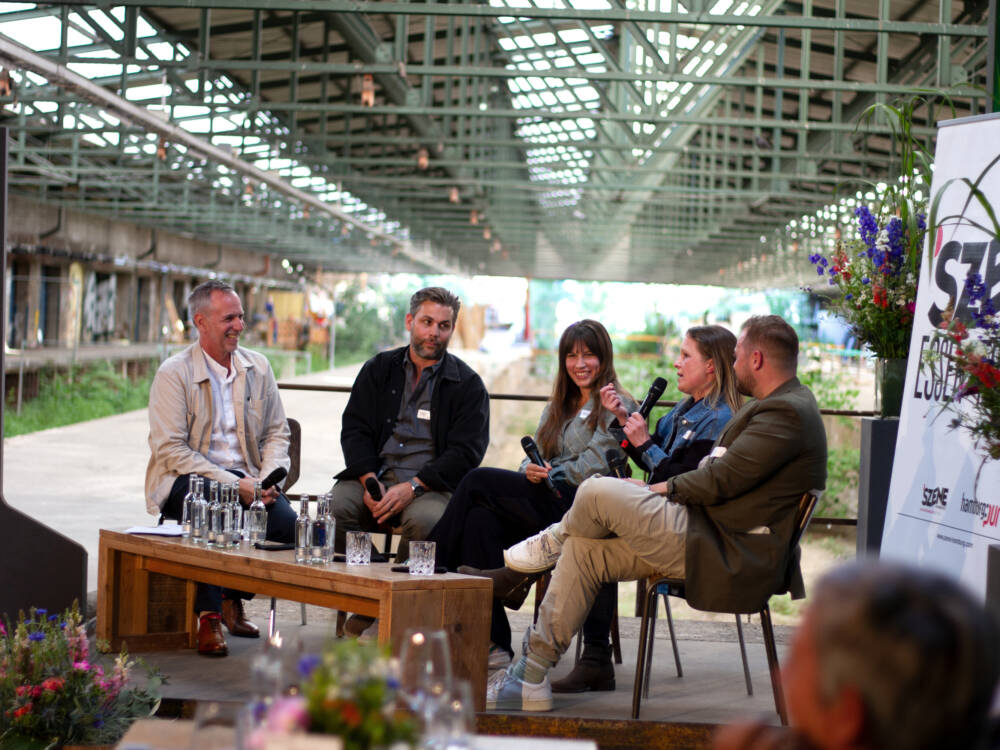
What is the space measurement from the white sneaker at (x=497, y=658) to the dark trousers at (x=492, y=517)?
0.07 m

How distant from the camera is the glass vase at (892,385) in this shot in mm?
4246

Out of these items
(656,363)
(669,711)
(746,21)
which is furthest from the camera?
(656,363)

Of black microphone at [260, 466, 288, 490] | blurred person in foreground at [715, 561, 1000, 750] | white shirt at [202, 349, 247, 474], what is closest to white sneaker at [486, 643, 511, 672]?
black microphone at [260, 466, 288, 490]

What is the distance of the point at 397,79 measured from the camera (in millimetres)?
12234

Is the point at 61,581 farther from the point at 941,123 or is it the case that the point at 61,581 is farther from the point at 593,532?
the point at 941,123

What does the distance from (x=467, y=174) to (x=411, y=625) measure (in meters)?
17.9

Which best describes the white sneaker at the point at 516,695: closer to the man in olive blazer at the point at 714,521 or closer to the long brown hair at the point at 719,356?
the man in olive blazer at the point at 714,521

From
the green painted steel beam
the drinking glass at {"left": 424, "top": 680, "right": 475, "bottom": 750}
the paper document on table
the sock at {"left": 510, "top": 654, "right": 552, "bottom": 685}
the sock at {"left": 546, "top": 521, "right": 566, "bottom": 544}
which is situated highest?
the green painted steel beam

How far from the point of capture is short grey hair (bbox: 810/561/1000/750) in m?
1.03

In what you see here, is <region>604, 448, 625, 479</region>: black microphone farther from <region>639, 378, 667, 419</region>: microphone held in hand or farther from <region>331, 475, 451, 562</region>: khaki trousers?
<region>331, 475, 451, 562</region>: khaki trousers

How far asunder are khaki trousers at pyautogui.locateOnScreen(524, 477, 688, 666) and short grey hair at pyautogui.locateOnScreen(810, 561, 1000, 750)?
7.46 ft

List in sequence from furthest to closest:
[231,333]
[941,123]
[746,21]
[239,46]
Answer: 1. [239,46]
2. [746,21]
3. [231,333]
4. [941,123]

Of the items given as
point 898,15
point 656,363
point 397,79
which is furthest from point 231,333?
point 656,363

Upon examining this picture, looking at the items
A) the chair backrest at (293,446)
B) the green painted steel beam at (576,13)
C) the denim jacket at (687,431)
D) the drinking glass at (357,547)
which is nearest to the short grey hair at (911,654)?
the drinking glass at (357,547)
